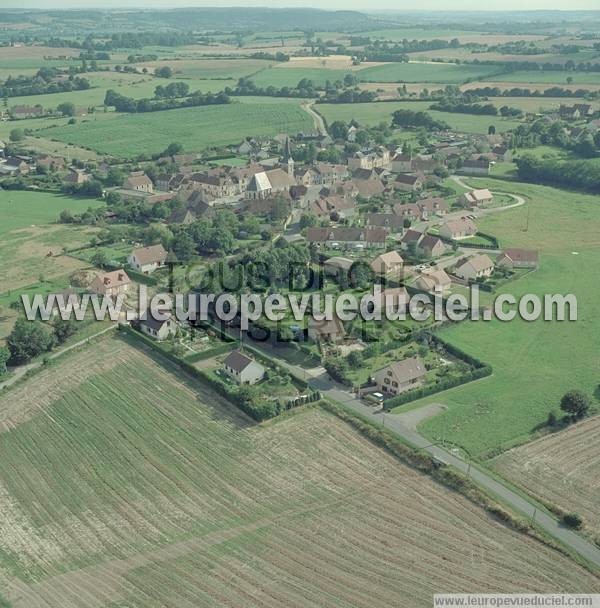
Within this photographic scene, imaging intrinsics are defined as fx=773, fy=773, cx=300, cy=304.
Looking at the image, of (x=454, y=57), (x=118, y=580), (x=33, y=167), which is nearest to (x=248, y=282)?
(x=118, y=580)

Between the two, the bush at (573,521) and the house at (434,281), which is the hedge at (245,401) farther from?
the house at (434,281)

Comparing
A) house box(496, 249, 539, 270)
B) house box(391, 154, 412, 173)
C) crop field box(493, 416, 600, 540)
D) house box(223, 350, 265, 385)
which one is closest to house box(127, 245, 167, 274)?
house box(223, 350, 265, 385)

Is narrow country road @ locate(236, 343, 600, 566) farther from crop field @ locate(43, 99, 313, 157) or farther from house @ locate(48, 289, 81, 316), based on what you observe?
crop field @ locate(43, 99, 313, 157)

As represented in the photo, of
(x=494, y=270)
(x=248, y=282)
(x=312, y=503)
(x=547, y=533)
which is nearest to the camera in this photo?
(x=547, y=533)

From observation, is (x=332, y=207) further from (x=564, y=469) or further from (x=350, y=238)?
(x=564, y=469)

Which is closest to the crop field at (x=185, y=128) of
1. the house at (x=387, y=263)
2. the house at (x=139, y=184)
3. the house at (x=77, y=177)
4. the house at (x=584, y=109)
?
the house at (x=77, y=177)

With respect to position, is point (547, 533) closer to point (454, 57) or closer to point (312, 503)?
point (312, 503)
